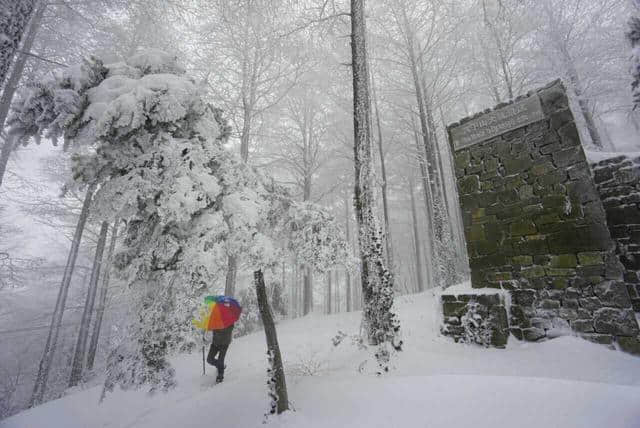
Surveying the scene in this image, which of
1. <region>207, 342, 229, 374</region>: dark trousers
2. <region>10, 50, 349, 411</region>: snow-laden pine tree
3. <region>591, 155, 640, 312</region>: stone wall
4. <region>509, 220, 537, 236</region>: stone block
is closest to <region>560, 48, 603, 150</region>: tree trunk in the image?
<region>591, 155, 640, 312</region>: stone wall

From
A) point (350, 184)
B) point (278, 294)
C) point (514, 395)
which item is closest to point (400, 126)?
point (350, 184)

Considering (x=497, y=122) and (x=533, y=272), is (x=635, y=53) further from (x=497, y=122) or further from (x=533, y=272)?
(x=533, y=272)

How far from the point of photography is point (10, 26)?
122 inches

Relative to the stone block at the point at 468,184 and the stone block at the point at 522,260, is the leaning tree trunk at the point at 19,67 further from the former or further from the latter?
the stone block at the point at 522,260

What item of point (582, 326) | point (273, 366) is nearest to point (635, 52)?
point (582, 326)

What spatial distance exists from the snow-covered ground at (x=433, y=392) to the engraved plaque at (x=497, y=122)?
2897 mm

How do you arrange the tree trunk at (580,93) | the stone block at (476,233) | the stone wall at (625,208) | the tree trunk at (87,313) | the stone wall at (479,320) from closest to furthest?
1. the stone wall at (479,320)
2. the stone wall at (625,208)
3. the stone block at (476,233)
4. the tree trunk at (87,313)
5. the tree trunk at (580,93)

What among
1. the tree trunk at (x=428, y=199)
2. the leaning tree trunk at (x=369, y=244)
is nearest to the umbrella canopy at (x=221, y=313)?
the leaning tree trunk at (x=369, y=244)

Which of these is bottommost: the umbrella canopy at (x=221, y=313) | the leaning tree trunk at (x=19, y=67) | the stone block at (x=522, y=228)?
the umbrella canopy at (x=221, y=313)

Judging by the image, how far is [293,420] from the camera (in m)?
2.81

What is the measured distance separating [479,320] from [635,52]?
3486 mm

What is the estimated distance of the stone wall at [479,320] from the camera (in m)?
3.45

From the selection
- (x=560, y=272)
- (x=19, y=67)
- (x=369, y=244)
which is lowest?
(x=560, y=272)

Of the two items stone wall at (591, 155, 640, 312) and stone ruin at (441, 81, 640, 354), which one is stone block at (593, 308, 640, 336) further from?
stone wall at (591, 155, 640, 312)
